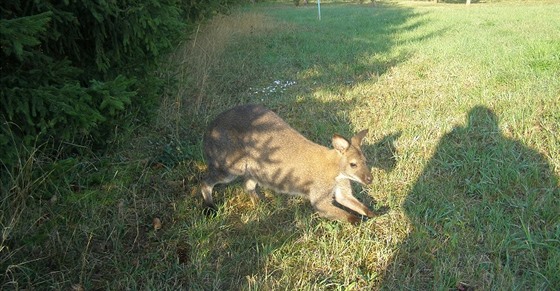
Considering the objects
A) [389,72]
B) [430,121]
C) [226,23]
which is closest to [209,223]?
[430,121]

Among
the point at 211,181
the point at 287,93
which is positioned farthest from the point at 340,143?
the point at 287,93

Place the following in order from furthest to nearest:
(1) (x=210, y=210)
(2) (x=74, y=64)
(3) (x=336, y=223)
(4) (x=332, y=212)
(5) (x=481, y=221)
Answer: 1. (2) (x=74, y=64)
2. (1) (x=210, y=210)
3. (4) (x=332, y=212)
4. (3) (x=336, y=223)
5. (5) (x=481, y=221)

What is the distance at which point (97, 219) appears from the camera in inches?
166

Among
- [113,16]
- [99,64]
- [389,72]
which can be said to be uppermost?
[113,16]

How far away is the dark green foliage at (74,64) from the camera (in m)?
3.99

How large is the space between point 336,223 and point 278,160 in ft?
3.11

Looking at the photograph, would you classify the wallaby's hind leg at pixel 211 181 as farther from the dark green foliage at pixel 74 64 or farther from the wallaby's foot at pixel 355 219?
the wallaby's foot at pixel 355 219

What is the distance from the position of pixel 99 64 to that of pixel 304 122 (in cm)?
298

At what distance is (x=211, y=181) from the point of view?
16.5 ft

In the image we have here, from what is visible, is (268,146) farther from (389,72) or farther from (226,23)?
(226,23)

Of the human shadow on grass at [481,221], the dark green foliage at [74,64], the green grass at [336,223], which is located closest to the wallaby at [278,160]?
the green grass at [336,223]

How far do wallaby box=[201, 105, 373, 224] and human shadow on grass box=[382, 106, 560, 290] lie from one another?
2.33 feet

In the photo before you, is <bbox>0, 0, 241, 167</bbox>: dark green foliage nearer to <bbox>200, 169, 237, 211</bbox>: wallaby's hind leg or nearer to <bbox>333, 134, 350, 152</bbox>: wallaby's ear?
<bbox>200, 169, 237, 211</bbox>: wallaby's hind leg

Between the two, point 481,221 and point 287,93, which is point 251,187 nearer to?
point 481,221
